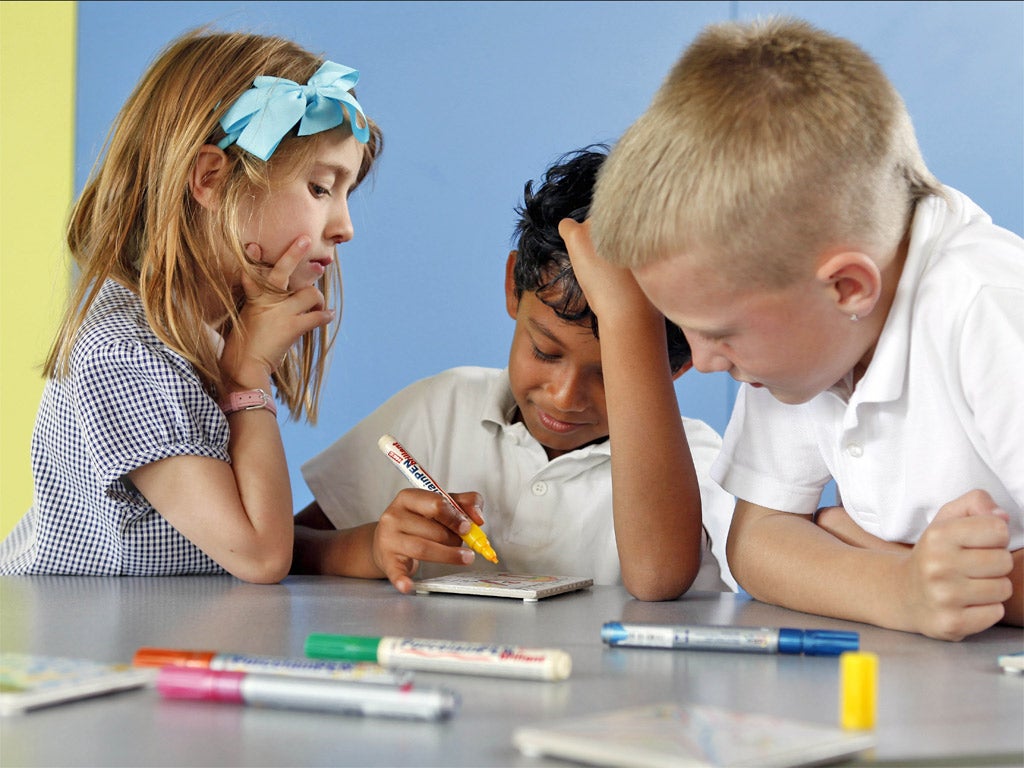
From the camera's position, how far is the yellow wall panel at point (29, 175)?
7.22ft

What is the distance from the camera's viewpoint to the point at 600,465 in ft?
4.02

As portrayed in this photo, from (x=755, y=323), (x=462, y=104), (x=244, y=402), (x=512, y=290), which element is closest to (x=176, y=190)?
(x=244, y=402)

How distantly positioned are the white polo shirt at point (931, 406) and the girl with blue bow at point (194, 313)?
18.0 inches

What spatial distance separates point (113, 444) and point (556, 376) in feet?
1.35

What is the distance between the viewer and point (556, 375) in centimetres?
113

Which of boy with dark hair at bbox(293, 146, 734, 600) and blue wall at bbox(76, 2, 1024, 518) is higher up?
blue wall at bbox(76, 2, 1024, 518)

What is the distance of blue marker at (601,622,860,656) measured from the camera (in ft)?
2.02

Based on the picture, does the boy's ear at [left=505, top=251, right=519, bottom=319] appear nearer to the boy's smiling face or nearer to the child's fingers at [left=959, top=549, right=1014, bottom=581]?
the boy's smiling face

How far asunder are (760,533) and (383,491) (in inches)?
20.5

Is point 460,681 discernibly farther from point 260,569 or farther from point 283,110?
point 283,110

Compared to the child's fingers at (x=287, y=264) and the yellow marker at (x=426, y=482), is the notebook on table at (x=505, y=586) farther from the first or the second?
the child's fingers at (x=287, y=264)

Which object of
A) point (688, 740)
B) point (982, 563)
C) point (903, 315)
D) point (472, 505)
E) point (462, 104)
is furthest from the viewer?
point (462, 104)

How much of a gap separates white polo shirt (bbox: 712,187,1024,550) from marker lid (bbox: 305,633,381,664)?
1.33ft

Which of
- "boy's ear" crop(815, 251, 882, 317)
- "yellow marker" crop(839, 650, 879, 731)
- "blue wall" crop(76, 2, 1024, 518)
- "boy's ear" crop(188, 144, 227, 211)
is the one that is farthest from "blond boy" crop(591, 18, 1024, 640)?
"blue wall" crop(76, 2, 1024, 518)
